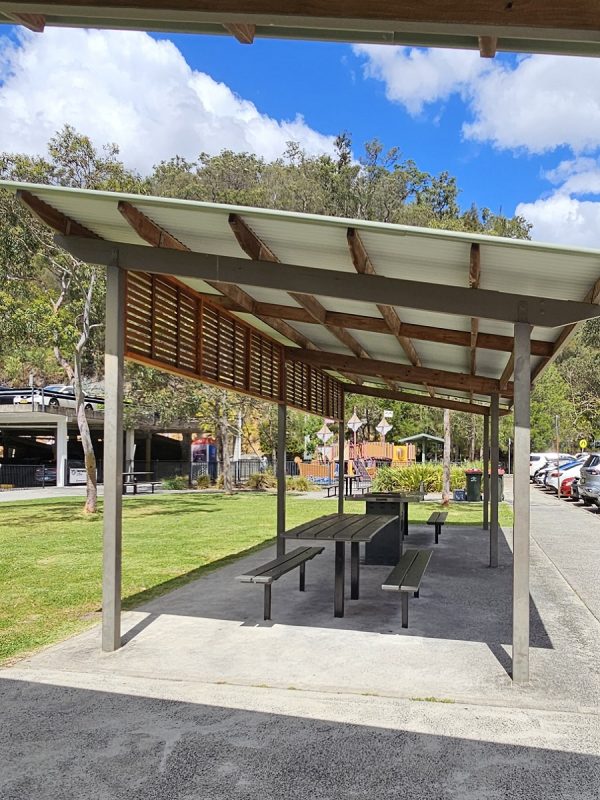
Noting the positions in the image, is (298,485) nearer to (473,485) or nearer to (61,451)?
(473,485)

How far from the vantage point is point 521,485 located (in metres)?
4.96

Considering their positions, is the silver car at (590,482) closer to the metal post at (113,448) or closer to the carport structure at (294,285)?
the carport structure at (294,285)

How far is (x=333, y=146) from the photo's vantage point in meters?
54.0

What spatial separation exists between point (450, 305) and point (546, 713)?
2.70 meters

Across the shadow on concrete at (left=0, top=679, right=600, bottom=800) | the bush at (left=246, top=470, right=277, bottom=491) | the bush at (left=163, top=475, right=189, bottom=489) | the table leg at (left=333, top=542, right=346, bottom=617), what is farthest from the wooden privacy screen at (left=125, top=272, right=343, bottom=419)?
the bush at (left=163, top=475, right=189, bottom=489)

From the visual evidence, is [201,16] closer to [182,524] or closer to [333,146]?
[182,524]

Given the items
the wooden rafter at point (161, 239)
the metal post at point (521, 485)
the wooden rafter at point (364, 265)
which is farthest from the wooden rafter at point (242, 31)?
the metal post at point (521, 485)

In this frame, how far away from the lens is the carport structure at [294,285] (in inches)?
174

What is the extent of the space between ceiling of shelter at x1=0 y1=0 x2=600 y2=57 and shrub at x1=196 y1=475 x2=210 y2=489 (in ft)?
94.5

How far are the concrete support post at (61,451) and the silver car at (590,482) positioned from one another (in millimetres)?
20627

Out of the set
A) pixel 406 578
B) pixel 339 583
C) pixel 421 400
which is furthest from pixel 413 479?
pixel 406 578

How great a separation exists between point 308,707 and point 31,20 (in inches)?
150

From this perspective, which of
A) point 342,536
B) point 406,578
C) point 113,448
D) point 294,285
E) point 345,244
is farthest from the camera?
point 342,536

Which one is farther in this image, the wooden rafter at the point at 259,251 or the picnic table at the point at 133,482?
the picnic table at the point at 133,482
